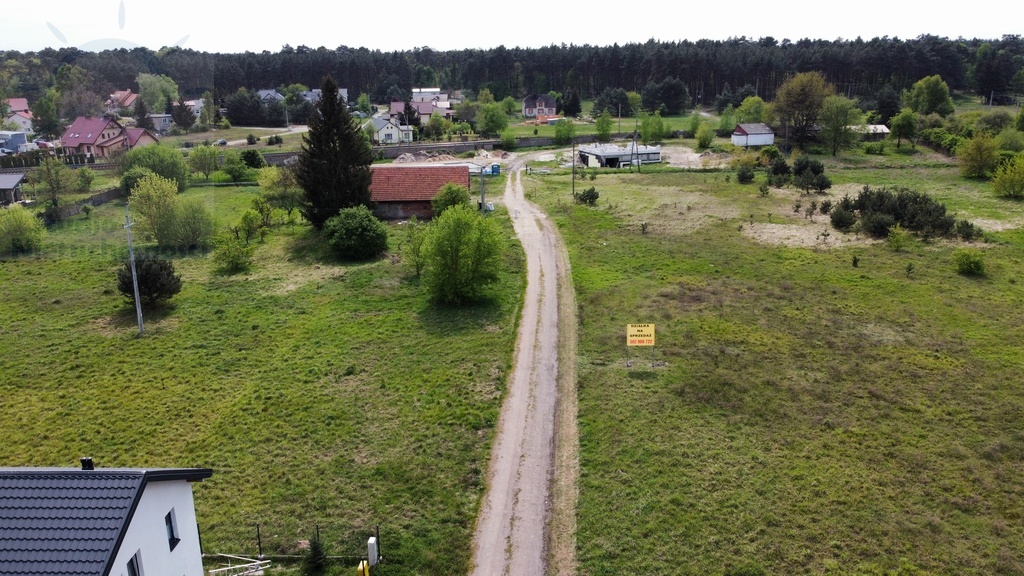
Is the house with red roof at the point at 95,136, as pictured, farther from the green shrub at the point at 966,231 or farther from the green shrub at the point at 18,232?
the green shrub at the point at 966,231

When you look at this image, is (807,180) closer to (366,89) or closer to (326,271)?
(326,271)

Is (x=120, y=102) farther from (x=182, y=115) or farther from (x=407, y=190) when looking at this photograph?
(x=407, y=190)

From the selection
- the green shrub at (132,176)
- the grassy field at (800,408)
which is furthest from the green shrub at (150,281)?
the green shrub at (132,176)

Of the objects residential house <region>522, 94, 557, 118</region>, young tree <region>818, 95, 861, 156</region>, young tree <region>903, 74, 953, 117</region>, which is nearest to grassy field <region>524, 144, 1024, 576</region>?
young tree <region>818, 95, 861, 156</region>

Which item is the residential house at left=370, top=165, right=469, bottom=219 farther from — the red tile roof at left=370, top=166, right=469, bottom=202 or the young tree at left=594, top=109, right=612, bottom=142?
the young tree at left=594, top=109, right=612, bottom=142

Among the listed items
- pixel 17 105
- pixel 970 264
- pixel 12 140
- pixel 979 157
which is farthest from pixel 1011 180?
pixel 17 105

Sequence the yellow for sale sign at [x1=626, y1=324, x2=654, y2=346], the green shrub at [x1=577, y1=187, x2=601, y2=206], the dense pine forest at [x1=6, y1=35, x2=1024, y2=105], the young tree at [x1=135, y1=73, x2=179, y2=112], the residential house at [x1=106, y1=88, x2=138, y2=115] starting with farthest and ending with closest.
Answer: the dense pine forest at [x1=6, y1=35, x2=1024, y2=105], the residential house at [x1=106, y1=88, x2=138, y2=115], the young tree at [x1=135, y1=73, x2=179, y2=112], the green shrub at [x1=577, y1=187, x2=601, y2=206], the yellow for sale sign at [x1=626, y1=324, x2=654, y2=346]
